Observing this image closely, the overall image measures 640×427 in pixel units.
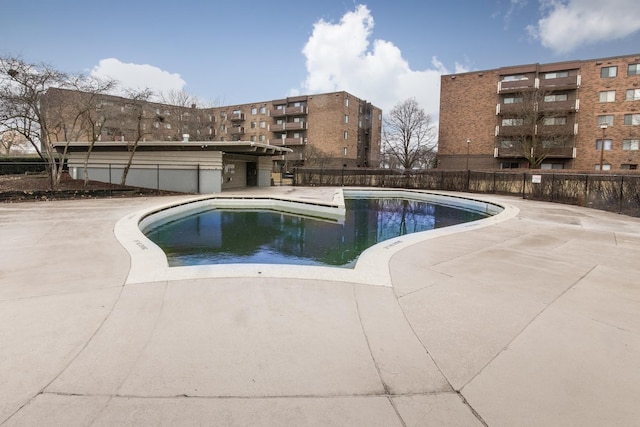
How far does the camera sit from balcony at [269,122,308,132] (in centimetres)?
5122

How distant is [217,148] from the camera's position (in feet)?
66.8

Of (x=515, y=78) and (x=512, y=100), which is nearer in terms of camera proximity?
(x=515, y=78)

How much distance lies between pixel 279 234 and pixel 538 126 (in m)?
35.1

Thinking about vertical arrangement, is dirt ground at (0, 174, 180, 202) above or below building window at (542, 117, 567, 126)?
below

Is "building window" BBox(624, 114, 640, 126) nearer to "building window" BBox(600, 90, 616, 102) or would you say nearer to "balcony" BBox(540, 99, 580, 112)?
"building window" BBox(600, 90, 616, 102)

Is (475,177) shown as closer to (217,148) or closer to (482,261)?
(217,148)

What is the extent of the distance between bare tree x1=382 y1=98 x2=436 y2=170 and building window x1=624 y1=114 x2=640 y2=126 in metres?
19.8

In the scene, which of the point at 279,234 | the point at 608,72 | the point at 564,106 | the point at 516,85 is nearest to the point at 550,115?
the point at 564,106

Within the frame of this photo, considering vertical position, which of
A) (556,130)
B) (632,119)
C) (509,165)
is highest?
(632,119)

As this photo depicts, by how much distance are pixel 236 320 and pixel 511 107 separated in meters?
41.0

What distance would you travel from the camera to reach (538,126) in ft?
115

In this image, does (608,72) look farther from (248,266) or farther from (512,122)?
(248,266)

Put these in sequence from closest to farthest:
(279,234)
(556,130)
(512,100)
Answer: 1. (279,234)
2. (556,130)
3. (512,100)

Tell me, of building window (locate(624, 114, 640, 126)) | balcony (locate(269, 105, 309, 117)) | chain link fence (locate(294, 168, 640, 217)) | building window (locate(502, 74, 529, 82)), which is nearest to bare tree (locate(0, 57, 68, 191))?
chain link fence (locate(294, 168, 640, 217))
